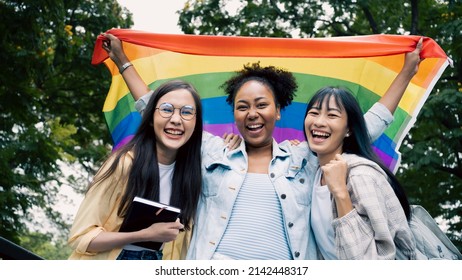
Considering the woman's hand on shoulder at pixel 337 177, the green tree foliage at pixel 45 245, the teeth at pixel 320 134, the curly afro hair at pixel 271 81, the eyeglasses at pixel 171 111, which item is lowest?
the green tree foliage at pixel 45 245

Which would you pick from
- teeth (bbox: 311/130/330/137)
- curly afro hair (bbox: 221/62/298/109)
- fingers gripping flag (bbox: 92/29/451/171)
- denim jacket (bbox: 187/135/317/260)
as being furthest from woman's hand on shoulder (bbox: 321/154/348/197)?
fingers gripping flag (bbox: 92/29/451/171)

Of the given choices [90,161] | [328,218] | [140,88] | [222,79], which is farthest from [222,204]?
[90,161]

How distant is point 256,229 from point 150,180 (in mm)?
665

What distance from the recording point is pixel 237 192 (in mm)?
3760

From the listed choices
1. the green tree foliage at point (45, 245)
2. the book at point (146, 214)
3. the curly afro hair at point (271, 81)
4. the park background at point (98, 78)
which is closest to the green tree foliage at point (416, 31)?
the park background at point (98, 78)

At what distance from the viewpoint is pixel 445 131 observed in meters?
9.66

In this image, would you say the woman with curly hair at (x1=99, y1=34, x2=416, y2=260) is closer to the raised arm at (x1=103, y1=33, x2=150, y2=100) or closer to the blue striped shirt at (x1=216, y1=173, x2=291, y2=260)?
the blue striped shirt at (x1=216, y1=173, x2=291, y2=260)

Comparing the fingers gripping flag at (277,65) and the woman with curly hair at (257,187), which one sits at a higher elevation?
the fingers gripping flag at (277,65)

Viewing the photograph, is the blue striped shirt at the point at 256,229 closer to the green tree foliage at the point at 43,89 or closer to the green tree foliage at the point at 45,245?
the green tree foliage at the point at 43,89

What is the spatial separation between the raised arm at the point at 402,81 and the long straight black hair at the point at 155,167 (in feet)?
4.42

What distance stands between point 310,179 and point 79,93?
27.5ft

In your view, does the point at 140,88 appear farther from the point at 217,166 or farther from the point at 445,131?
the point at 445,131

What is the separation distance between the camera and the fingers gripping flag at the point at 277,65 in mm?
4883

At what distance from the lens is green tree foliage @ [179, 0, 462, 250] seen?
9.55 metres
